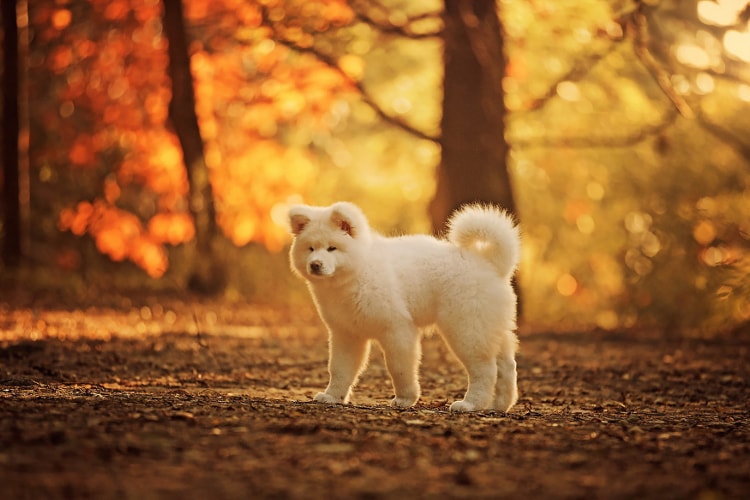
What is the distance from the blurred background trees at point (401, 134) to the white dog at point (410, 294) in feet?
21.5

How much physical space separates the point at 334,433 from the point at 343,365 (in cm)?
192

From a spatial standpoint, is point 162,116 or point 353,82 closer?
point 353,82

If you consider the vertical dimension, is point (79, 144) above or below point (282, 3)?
below

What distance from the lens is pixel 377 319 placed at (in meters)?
7.30

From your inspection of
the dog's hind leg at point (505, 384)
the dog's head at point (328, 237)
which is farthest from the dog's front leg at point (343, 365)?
the dog's hind leg at point (505, 384)

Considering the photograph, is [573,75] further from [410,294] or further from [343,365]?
[343,365]

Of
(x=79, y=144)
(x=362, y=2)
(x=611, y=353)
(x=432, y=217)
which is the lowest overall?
(x=611, y=353)

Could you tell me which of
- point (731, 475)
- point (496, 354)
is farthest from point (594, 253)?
point (731, 475)

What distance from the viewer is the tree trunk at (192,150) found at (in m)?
19.0

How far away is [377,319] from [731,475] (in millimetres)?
2880

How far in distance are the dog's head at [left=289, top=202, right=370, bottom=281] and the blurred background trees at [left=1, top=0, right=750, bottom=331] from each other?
6.87m

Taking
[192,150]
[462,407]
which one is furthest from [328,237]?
[192,150]

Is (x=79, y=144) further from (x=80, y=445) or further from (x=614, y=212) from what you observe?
(x=80, y=445)

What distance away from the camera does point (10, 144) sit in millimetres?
20281
